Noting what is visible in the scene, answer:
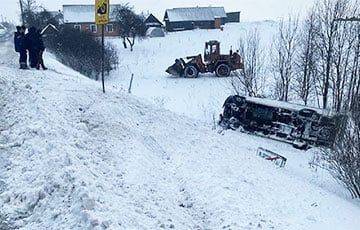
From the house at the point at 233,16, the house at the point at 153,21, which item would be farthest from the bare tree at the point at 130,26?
the house at the point at 233,16

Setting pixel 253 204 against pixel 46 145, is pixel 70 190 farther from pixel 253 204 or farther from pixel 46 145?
pixel 253 204

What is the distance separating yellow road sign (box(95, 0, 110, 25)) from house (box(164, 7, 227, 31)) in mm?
48294

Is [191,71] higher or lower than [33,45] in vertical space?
lower

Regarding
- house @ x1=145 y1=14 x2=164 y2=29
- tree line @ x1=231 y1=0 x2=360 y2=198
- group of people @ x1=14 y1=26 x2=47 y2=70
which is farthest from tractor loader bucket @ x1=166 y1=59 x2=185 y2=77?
house @ x1=145 y1=14 x2=164 y2=29

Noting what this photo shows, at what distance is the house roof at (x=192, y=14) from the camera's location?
193 feet

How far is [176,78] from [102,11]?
1875cm

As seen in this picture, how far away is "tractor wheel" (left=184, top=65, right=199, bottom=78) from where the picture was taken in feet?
95.7

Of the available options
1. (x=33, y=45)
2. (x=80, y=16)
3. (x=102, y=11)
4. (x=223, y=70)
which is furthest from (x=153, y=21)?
(x=102, y=11)

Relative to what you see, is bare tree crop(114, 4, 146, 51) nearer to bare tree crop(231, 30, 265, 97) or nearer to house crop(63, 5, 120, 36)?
house crop(63, 5, 120, 36)

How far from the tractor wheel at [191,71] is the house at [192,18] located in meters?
30.3

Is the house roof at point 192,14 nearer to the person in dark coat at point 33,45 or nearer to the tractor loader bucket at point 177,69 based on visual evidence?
the tractor loader bucket at point 177,69

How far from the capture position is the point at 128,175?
7352 millimetres

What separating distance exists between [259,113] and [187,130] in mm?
6144

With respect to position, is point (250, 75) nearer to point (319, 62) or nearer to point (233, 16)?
point (319, 62)
